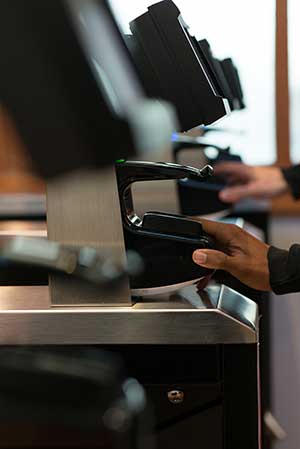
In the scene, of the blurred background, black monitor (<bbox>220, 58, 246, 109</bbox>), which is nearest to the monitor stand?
black monitor (<bbox>220, 58, 246, 109</bbox>)

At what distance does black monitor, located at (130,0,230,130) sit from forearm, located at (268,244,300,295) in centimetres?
25

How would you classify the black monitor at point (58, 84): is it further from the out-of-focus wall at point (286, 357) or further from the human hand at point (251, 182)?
the out-of-focus wall at point (286, 357)

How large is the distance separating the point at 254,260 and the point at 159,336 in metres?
0.22

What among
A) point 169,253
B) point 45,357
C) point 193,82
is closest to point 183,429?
point 169,253

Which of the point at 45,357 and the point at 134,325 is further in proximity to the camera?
the point at 134,325

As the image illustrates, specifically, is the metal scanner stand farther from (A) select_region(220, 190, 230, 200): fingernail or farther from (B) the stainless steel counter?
(A) select_region(220, 190, 230, 200): fingernail

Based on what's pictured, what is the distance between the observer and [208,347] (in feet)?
3.37

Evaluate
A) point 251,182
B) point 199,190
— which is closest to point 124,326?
point 199,190

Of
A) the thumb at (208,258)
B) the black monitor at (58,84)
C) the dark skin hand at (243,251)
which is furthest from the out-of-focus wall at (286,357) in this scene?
the black monitor at (58,84)

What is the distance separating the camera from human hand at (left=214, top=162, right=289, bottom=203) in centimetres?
204

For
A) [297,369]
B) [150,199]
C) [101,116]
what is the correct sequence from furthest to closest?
1. [297,369]
2. [150,199]
3. [101,116]

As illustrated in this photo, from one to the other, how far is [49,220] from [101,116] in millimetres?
593

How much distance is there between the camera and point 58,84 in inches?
17.4

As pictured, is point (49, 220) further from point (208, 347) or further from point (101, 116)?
point (101, 116)
